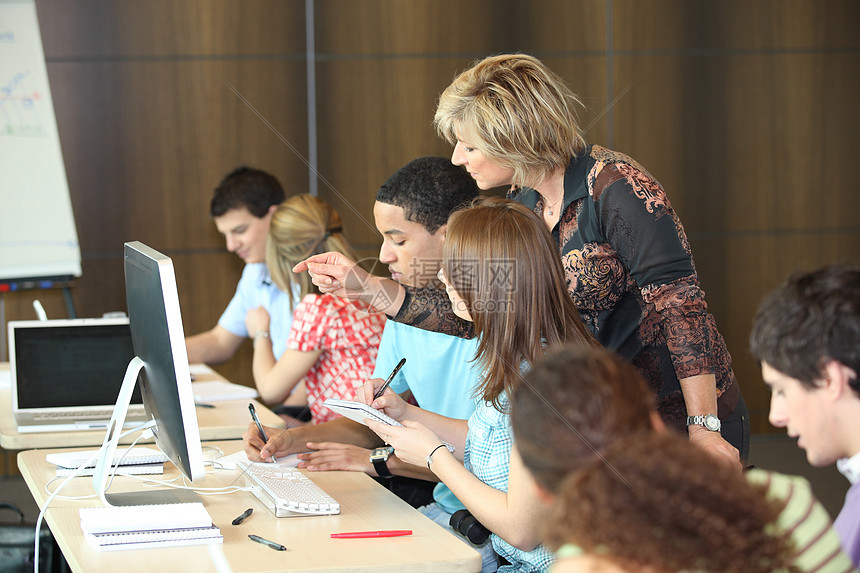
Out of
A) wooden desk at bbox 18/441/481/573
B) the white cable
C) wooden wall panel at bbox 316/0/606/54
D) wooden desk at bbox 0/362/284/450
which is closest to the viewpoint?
wooden desk at bbox 18/441/481/573

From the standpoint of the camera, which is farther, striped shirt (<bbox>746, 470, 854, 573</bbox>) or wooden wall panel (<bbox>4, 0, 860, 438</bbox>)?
wooden wall panel (<bbox>4, 0, 860, 438</bbox>)

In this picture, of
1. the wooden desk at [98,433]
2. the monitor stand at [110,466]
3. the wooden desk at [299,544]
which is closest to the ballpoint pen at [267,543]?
the wooden desk at [299,544]

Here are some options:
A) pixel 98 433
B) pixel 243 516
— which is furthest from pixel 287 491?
pixel 98 433

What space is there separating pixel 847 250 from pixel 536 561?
12.0 ft

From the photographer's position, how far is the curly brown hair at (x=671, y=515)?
0.89 metres

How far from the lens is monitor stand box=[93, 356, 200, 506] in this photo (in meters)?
1.68

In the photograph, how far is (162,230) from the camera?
4.21m

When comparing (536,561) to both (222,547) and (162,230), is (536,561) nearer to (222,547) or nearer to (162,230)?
(222,547)

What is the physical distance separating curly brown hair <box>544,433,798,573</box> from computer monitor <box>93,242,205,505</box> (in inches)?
30.3

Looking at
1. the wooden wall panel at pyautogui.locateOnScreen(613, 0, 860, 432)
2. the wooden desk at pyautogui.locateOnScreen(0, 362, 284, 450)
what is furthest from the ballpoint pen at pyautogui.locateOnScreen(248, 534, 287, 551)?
the wooden wall panel at pyautogui.locateOnScreen(613, 0, 860, 432)

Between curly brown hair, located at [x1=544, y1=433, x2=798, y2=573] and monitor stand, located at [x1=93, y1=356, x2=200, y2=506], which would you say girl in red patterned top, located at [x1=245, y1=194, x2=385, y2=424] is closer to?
monitor stand, located at [x1=93, y1=356, x2=200, y2=506]

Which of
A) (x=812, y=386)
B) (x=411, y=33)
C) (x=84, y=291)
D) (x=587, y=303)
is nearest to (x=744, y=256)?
(x=411, y=33)

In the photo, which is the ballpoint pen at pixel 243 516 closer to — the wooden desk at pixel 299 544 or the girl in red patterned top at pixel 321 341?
the wooden desk at pixel 299 544

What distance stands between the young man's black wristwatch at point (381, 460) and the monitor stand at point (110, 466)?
439 millimetres
